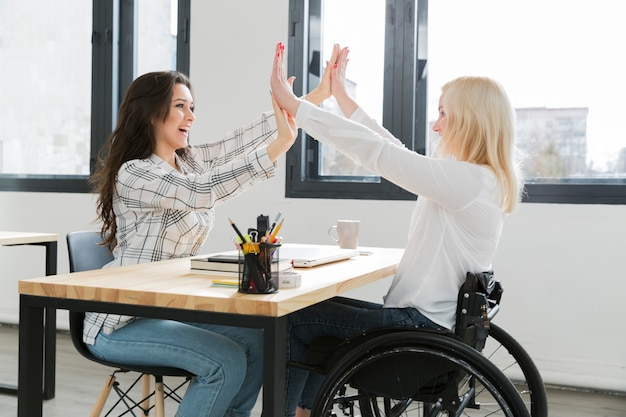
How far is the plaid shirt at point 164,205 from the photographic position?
173 cm

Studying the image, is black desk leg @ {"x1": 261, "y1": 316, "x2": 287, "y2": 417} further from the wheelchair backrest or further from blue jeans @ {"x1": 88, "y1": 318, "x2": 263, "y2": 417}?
the wheelchair backrest

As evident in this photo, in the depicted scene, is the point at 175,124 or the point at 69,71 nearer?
the point at 175,124

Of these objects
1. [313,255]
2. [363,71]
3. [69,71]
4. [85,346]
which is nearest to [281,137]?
[313,255]

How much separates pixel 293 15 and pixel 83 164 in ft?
5.05

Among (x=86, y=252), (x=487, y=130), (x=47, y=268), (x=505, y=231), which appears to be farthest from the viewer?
(x=505, y=231)

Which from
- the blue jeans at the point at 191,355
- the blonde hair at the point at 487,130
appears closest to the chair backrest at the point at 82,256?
the blue jeans at the point at 191,355

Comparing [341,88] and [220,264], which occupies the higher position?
[341,88]

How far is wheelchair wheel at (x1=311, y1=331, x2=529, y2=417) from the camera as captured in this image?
4.57 feet

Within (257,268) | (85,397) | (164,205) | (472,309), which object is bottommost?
(85,397)

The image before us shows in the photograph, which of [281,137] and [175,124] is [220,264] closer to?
[281,137]

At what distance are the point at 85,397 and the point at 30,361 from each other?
1.51 m

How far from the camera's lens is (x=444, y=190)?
61.0 inches

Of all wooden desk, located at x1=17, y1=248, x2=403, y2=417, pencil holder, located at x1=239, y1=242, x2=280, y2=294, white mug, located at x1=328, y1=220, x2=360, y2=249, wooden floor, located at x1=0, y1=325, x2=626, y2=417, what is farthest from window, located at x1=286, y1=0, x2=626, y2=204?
pencil holder, located at x1=239, y1=242, x2=280, y2=294

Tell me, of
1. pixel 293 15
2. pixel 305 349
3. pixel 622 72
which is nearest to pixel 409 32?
pixel 293 15
